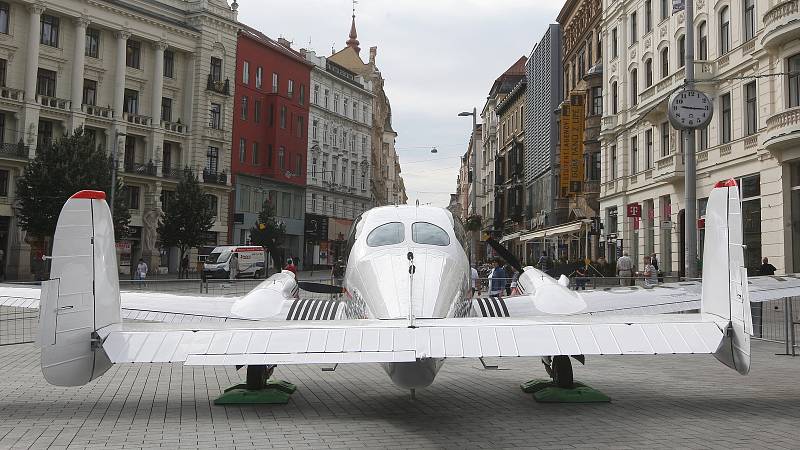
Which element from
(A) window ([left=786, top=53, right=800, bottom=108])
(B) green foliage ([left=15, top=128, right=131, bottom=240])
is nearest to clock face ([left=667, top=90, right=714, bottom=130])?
(A) window ([left=786, top=53, right=800, bottom=108])

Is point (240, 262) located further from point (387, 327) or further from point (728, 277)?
point (728, 277)

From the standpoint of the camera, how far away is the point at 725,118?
92.7 ft

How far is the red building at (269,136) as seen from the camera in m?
61.3

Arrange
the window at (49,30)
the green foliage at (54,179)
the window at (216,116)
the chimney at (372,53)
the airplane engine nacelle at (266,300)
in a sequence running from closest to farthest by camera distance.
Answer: the airplane engine nacelle at (266,300) → the green foliage at (54,179) → the window at (49,30) → the window at (216,116) → the chimney at (372,53)

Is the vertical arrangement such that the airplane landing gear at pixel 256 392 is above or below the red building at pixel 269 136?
below

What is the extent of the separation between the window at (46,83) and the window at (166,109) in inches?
380

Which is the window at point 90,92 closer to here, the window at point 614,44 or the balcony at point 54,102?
the balcony at point 54,102

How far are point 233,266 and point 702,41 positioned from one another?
99.0 feet

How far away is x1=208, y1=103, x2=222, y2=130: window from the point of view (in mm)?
58594

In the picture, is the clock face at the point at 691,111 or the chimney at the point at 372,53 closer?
the clock face at the point at 691,111

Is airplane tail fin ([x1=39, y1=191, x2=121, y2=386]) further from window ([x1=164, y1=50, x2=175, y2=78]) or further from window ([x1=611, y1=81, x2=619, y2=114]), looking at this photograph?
window ([x1=164, y1=50, x2=175, y2=78])

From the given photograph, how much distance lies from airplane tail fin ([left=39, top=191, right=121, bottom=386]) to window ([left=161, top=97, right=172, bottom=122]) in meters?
52.7

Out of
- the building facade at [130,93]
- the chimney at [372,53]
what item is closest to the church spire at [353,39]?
the chimney at [372,53]

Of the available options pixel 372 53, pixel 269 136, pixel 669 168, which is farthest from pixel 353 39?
pixel 669 168
